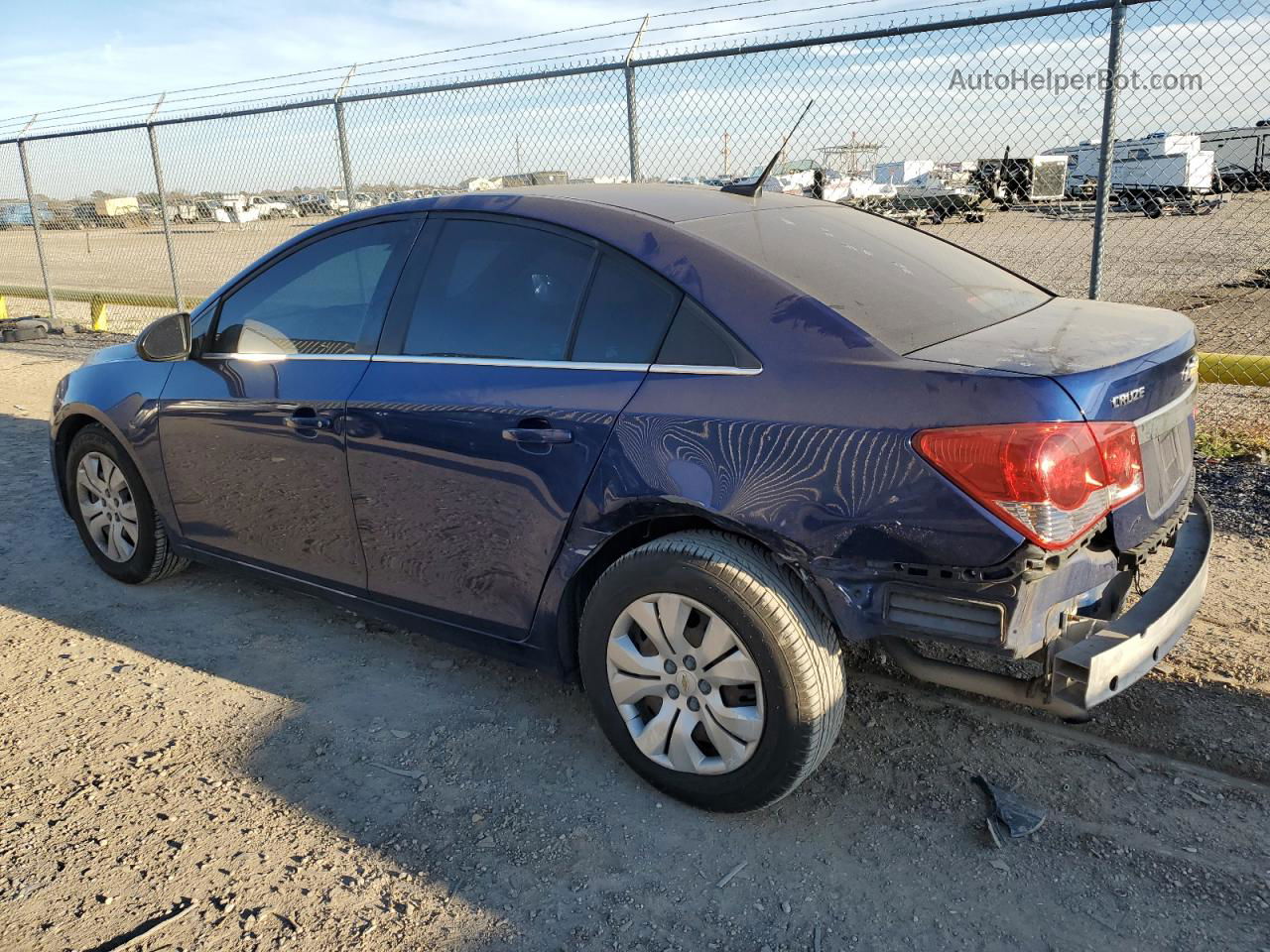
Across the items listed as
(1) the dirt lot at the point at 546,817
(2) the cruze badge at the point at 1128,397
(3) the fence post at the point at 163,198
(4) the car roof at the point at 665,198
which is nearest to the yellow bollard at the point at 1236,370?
(1) the dirt lot at the point at 546,817

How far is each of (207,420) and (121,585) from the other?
46.9 inches

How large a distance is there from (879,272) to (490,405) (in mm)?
1237

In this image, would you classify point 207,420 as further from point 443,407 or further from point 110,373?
point 443,407

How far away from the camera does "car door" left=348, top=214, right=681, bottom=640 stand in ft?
9.45

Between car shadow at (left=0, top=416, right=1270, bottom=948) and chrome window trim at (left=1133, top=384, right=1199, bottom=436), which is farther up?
chrome window trim at (left=1133, top=384, right=1199, bottom=436)

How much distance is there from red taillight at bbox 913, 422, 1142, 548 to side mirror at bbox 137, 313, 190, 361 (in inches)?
119

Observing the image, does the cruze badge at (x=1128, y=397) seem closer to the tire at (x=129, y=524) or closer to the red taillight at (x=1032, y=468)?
the red taillight at (x=1032, y=468)

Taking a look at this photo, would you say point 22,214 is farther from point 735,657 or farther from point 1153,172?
point 735,657

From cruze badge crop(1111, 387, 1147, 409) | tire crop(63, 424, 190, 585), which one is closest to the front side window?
tire crop(63, 424, 190, 585)

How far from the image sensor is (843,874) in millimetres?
2549

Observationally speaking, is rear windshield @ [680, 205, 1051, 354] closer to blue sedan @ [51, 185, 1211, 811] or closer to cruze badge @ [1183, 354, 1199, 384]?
blue sedan @ [51, 185, 1211, 811]

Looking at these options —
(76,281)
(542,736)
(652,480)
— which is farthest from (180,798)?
(76,281)

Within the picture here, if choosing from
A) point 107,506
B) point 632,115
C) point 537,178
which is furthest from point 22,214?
point 107,506

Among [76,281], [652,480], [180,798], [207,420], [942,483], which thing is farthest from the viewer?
[76,281]
